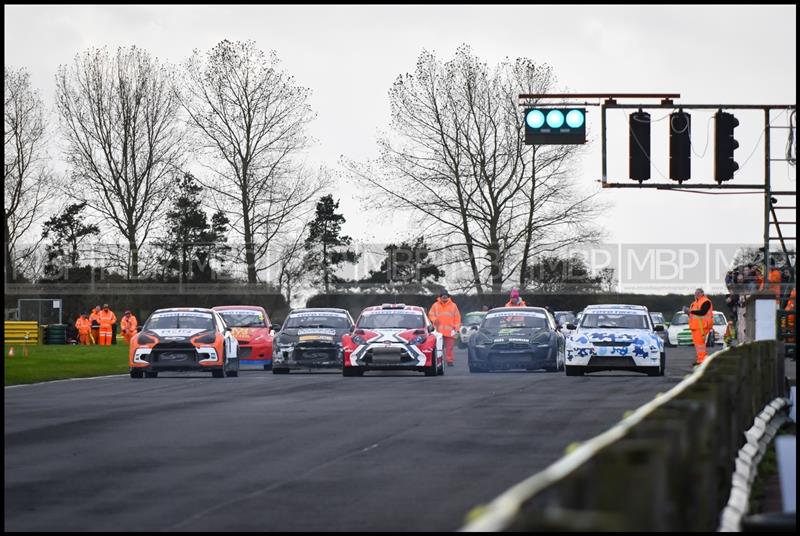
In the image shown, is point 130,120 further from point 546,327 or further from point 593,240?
point 546,327

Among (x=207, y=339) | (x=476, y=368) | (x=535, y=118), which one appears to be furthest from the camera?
(x=476, y=368)

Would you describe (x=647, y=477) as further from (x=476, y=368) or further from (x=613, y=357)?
(x=476, y=368)

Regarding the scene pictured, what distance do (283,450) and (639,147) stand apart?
14.4 m

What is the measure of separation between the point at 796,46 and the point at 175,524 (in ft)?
14.6

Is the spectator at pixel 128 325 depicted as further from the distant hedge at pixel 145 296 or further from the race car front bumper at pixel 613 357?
the race car front bumper at pixel 613 357

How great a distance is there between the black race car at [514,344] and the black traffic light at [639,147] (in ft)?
18.1

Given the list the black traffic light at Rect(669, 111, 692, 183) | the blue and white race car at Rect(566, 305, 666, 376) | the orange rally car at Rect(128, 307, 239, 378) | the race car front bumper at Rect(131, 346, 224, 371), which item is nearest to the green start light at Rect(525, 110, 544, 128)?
the black traffic light at Rect(669, 111, 692, 183)

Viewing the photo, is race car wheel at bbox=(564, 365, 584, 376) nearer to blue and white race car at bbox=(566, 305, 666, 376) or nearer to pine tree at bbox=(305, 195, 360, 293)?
blue and white race car at bbox=(566, 305, 666, 376)

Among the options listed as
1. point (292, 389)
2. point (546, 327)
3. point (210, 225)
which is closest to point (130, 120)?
point (210, 225)

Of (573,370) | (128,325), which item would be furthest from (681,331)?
(573,370)

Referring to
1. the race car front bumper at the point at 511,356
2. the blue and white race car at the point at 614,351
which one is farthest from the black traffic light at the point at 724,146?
the race car front bumper at the point at 511,356

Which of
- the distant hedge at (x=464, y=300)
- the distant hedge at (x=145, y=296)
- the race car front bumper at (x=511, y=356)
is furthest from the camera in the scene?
the distant hedge at (x=145, y=296)

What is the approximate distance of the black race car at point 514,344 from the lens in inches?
1233

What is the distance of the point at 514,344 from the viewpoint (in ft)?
103
